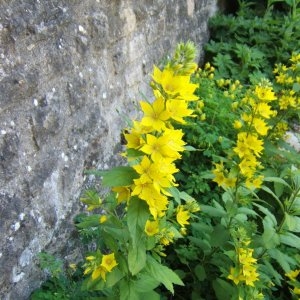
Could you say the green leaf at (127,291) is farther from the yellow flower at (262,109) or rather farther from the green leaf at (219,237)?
the yellow flower at (262,109)

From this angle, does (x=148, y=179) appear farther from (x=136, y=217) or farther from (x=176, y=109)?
(x=176, y=109)

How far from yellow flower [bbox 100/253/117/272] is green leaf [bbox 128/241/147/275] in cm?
10

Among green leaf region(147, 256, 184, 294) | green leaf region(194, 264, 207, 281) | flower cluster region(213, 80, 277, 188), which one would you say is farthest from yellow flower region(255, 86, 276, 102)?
green leaf region(147, 256, 184, 294)

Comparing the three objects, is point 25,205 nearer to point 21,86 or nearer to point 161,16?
point 21,86

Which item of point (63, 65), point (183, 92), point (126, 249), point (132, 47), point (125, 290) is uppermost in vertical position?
point (183, 92)

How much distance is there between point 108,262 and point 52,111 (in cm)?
81

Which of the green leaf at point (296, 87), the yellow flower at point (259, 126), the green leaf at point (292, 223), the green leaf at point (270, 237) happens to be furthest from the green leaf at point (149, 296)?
the green leaf at point (296, 87)

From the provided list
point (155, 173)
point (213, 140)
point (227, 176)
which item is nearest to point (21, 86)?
point (155, 173)

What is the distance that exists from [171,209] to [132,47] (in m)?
1.38

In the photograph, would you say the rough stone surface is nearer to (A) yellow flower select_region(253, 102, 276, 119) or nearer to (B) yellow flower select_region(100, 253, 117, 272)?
(B) yellow flower select_region(100, 253, 117, 272)

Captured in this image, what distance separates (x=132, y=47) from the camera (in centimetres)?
304

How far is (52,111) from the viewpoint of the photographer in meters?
2.18

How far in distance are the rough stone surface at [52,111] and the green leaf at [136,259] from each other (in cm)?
60

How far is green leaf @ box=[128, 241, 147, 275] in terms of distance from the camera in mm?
1714
